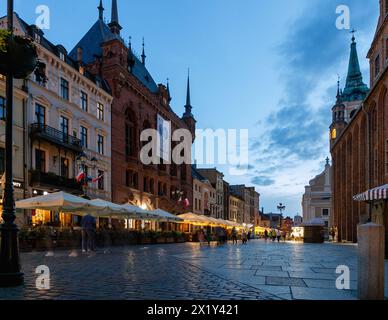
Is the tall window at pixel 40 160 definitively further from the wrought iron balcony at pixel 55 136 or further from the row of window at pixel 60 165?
the wrought iron balcony at pixel 55 136

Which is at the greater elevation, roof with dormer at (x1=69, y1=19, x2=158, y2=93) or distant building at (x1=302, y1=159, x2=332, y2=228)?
roof with dormer at (x1=69, y1=19, x2=158, y2=93)

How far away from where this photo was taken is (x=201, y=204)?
68938 millimetres

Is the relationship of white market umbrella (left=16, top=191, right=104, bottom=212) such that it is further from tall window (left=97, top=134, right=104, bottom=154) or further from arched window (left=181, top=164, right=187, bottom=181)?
arched window (left=181, top=164, right=187, bottom=181)

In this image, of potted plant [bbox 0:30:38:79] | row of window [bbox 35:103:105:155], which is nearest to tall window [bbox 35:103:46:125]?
row of window [bbox 35:103:105:155]

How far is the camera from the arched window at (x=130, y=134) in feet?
137

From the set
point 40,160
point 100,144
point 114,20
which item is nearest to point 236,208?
point 114,20

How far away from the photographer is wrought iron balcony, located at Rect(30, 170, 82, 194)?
83.6ft

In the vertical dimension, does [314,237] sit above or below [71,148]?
below

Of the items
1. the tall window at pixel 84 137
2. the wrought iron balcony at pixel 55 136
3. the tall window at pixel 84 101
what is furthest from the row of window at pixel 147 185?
the wrought iron balcony at pixel 55 136

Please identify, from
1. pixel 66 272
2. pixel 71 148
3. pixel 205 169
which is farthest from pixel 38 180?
pixel 205 169

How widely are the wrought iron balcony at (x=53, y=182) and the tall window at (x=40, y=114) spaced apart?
3.66 m

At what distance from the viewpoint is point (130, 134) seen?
42.4 metres
